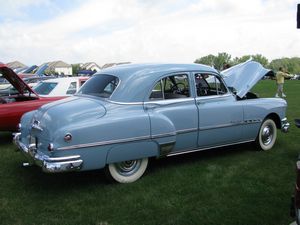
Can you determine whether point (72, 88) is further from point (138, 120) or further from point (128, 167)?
point (138, 120)

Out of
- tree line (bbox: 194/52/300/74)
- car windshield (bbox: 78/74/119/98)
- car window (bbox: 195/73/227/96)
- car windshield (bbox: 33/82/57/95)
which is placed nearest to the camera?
car windshield (bbox: 78/74/119/98)

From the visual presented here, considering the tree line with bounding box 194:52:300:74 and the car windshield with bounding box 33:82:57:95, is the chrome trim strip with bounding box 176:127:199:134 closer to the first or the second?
the car windshield with bounding box 33:82:57:95

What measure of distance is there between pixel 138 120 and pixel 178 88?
4.54 ft

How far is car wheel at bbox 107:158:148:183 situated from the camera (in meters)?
5.28

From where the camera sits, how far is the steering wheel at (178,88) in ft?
20.6

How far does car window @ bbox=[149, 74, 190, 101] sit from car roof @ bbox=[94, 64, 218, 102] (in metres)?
0.10

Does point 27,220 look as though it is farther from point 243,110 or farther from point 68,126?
point 243,110

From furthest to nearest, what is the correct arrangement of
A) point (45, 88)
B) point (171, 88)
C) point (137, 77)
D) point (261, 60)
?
1. point (261, 60)
2. point (45, 88)
3. point (171, 88)
4. point (137, 77)

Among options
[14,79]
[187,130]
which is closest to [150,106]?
[187,130]

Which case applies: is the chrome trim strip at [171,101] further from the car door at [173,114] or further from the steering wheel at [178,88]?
the steering wheel at [178,88]

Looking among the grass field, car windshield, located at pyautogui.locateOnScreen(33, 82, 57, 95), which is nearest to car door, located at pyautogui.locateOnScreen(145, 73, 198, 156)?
the grass field

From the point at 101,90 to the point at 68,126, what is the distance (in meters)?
1.15

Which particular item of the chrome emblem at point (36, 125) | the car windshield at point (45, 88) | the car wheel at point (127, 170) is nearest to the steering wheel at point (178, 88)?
the car wheel at point (127, 170)

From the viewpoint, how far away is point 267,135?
24.1ft
